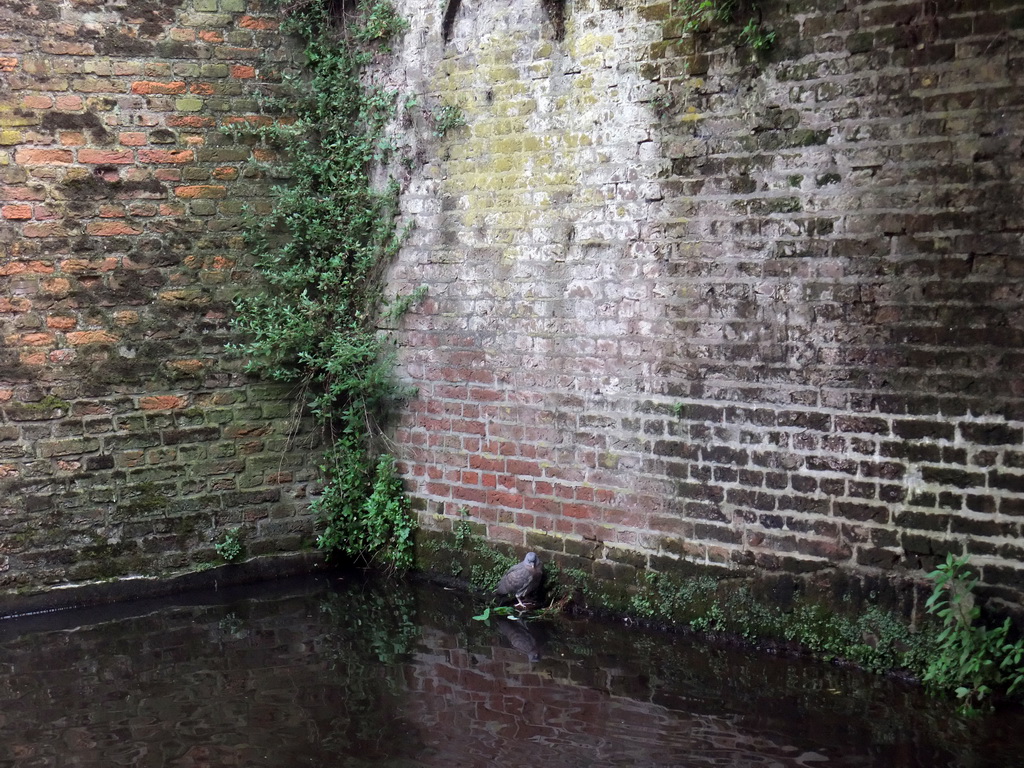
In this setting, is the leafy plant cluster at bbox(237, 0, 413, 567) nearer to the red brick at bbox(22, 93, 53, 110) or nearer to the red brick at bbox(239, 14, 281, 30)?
the red brick at bbox(239, 14, 281, 30)

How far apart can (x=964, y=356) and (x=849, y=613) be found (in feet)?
4.42

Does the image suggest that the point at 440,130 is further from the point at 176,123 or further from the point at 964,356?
the point at 964,356

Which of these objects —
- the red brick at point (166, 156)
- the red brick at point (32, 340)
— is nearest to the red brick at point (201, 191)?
the red brick at point (166, 156)

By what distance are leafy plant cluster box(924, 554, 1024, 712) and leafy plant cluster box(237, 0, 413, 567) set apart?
3.49m

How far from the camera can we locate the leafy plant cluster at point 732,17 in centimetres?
475

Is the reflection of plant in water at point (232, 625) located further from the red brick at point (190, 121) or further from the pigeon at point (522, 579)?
the red brick at point (190, 121)

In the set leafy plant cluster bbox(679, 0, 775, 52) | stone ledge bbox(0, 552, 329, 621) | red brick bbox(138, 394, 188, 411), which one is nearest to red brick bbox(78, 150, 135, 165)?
red brick bbox(138, 394, 188, 411)

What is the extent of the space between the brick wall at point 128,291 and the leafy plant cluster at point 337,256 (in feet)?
0.64

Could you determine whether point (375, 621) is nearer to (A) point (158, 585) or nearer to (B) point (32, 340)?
(A) point (158, 585)

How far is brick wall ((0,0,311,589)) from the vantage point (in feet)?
19.0

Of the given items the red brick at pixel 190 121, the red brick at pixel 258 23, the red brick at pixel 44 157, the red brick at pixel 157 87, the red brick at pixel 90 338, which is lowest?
the red brick at pixel 90 338

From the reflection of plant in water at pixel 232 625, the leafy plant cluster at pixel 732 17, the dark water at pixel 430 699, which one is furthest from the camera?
the reflection of plant in water at pixel 232 625

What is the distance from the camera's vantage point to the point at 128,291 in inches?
241

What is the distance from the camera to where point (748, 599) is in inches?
195
